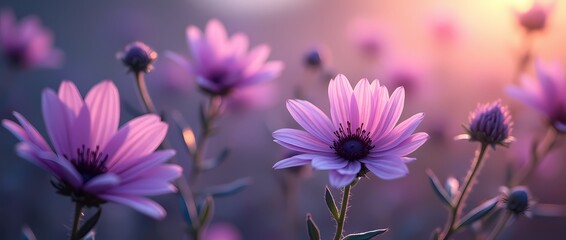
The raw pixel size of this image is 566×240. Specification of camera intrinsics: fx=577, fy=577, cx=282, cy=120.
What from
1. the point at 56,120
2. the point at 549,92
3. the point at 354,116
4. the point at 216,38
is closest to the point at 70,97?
the point at 56,120

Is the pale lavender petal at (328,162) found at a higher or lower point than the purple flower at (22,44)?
lower

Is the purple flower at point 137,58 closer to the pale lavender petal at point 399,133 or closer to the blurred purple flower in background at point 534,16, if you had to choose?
the pale lavender petal at point 399,133

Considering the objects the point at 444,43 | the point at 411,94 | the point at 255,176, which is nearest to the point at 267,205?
the point at 255,176

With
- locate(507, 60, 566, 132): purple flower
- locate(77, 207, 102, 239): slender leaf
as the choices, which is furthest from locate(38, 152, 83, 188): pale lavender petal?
locate(507, 60, 566, 132): purple flower

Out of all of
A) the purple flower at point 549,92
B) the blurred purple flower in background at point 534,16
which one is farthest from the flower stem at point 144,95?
the blurred purple flower in background at point 534,16

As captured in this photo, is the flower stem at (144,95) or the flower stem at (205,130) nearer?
the flower stem at (144,95)

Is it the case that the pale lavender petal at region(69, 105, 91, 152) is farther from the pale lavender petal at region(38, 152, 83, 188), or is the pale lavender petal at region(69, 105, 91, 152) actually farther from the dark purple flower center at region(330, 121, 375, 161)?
the dark purple flower center at region(330, 121, 375, 161)
